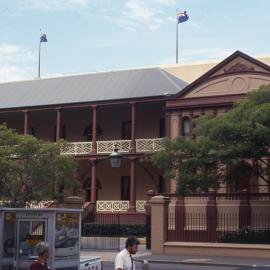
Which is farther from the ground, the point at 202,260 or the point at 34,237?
the point at 34,237

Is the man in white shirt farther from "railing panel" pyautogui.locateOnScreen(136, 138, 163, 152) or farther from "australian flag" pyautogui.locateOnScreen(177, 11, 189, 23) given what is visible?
"australian flag" pyautogui.locateOnScreen(177, 11, 189, 23)

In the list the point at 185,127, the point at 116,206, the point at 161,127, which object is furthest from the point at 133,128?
the point at 116,206

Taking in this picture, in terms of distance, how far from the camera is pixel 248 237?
28.7m

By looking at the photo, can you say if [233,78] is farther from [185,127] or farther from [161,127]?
[161,127]

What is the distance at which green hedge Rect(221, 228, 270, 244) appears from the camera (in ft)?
93.3

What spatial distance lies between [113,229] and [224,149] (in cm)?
1103

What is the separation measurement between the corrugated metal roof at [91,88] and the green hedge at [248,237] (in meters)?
13.6

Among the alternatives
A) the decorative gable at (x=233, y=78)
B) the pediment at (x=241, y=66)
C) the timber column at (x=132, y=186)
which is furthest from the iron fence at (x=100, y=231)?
the pediment at (x=241, y=66)

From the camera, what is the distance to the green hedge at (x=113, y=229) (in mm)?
36019

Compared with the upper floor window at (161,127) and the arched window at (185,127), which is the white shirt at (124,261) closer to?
the arched window at (185,127)

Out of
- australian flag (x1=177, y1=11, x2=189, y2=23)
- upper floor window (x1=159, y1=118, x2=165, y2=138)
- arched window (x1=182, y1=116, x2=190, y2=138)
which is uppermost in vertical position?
australian flag (x1=177, y1=11, x2=189, y2=23)

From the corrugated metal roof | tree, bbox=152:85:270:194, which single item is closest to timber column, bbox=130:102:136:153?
the corrugated metal roof

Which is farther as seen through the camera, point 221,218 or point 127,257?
point 221,218

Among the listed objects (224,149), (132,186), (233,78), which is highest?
(233,78)
